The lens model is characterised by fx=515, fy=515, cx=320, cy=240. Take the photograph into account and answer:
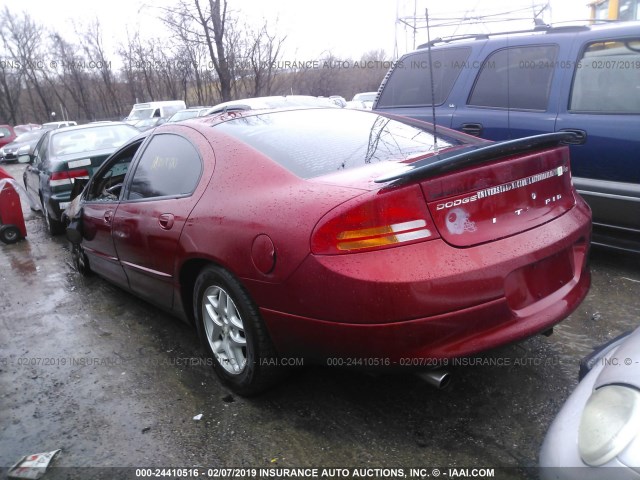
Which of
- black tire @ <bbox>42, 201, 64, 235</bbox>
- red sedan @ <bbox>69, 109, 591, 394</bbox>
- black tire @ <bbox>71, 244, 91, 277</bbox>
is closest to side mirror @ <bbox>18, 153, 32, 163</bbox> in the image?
black tire @ <bbox>42, 201, 64, 235</bbox>

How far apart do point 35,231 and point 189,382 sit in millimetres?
6054

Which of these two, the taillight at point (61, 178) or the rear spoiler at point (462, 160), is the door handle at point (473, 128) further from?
the taillight at point (61, 178)

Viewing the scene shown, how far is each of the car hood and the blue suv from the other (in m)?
2.11

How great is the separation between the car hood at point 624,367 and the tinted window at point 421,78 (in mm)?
3683

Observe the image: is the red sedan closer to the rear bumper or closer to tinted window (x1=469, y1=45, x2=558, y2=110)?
the rear bumper

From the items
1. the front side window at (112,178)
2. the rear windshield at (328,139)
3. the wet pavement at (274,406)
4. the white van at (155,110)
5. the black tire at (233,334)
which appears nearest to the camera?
the wet pavement at (274,406)

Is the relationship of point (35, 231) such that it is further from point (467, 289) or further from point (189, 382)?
point (467, 289)

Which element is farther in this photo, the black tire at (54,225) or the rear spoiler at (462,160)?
the black tire at (54,225)

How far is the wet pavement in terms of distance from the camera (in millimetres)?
2305

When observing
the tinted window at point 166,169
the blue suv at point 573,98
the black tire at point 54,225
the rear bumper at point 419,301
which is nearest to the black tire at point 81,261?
the tinted window at point 166,169

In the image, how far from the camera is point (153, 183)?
132 inches

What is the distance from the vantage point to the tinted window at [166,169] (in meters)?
3.00

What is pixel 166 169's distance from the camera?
326 cm

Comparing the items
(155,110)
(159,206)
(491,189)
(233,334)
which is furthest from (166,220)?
(155,110)
